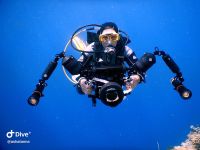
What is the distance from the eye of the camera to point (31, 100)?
337 centimetres

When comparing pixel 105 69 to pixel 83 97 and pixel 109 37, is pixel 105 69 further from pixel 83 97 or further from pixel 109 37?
pixel 83 97

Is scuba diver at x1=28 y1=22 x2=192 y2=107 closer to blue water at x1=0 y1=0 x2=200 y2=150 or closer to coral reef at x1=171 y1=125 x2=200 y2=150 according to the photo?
blue water at x1=0 y1=0 x2=200 y2=150

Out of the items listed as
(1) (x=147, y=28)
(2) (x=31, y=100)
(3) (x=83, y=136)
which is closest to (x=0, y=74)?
(3) (x=83, y=136)

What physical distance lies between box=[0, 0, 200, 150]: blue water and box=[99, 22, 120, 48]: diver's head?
242cm

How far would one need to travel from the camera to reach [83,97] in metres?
7.61

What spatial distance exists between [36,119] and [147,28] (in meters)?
3.73

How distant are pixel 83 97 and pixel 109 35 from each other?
4.04 meters

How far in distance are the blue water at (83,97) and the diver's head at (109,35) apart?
7.93 feet

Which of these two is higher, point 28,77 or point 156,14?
point 156,14

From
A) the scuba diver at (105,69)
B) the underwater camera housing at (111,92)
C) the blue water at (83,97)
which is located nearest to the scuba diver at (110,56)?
the scuba diver at (105,69)

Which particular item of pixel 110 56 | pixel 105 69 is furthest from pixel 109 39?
pixel 105 69

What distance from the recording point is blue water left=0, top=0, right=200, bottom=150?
6.39 metres

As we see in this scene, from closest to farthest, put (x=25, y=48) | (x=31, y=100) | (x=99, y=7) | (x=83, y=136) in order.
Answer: (x=31, y=100)
(x=99, y=7)
(x=25, y=48)
(x=83, y=136)

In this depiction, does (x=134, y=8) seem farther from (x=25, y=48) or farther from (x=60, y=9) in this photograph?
(x=25, y=48)
